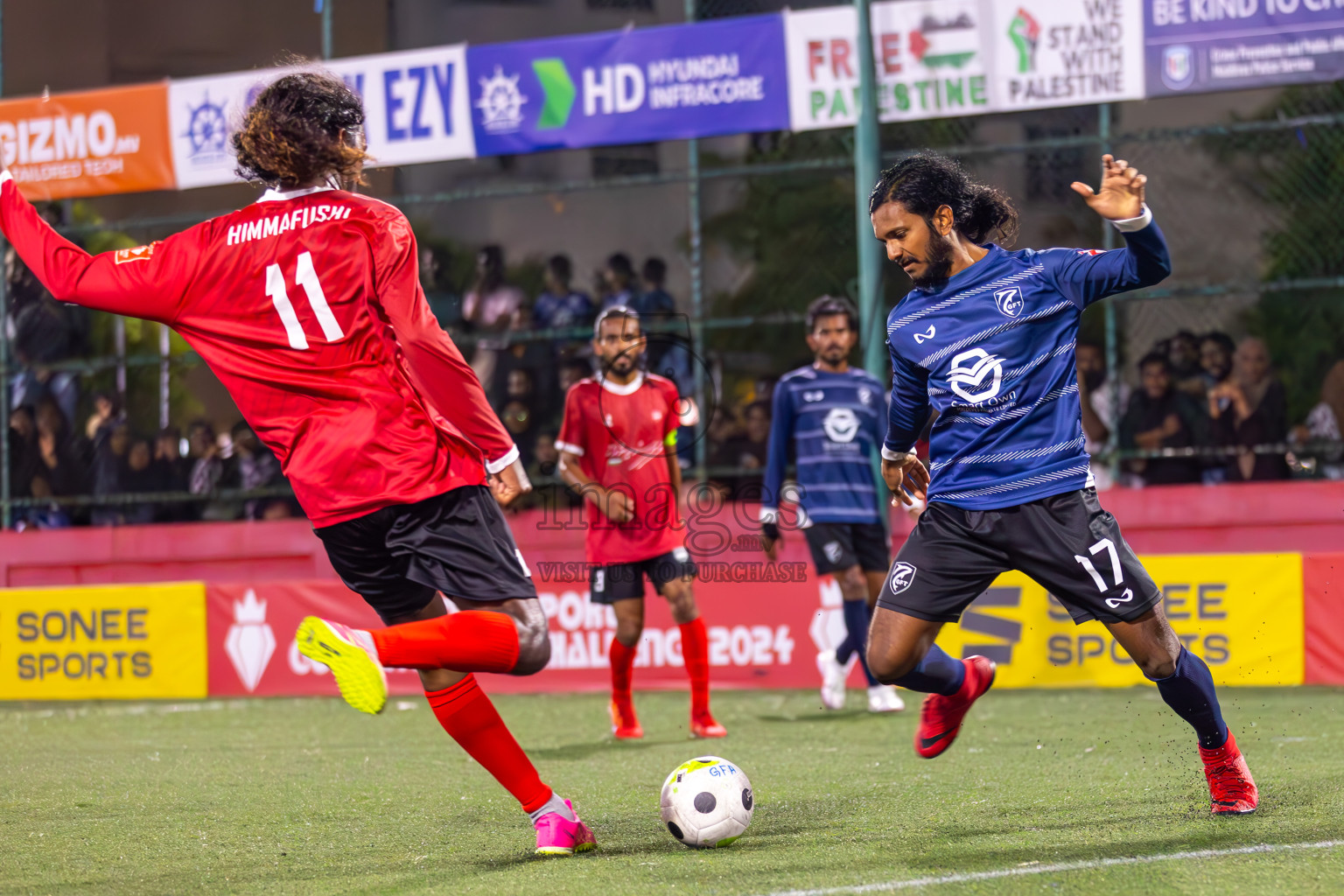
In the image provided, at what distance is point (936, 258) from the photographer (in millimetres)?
4617

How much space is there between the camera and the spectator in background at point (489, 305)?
1325 centimetres

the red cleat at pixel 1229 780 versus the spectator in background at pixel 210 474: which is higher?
the spectator in background at pixel 210 474

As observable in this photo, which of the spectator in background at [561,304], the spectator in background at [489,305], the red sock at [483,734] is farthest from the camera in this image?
the spectator in background at [489,305]

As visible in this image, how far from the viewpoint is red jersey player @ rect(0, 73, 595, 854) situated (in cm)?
393

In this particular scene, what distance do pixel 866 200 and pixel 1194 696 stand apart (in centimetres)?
738

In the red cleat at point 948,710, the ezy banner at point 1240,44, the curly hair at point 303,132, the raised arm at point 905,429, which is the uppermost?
the ezy banner at point 1240,44

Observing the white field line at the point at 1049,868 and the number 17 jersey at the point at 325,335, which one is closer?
the white field line at the point at 1049,868

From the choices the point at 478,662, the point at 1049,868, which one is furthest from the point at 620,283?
the point at 1049,868

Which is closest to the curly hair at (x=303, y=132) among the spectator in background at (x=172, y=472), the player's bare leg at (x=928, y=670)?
the player's bare leg at (x=928, y=670)

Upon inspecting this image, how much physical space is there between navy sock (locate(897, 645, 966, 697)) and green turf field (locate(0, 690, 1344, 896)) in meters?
0.43

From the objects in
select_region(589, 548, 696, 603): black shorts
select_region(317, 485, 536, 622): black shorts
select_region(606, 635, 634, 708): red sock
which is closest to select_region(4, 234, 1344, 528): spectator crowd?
select_region(589, 548, 696, 603): black shorts

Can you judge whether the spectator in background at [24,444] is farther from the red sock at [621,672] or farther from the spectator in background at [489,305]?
the red sock at [621,672]

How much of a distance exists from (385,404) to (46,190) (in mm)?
11886

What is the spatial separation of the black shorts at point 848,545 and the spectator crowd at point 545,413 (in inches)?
123
